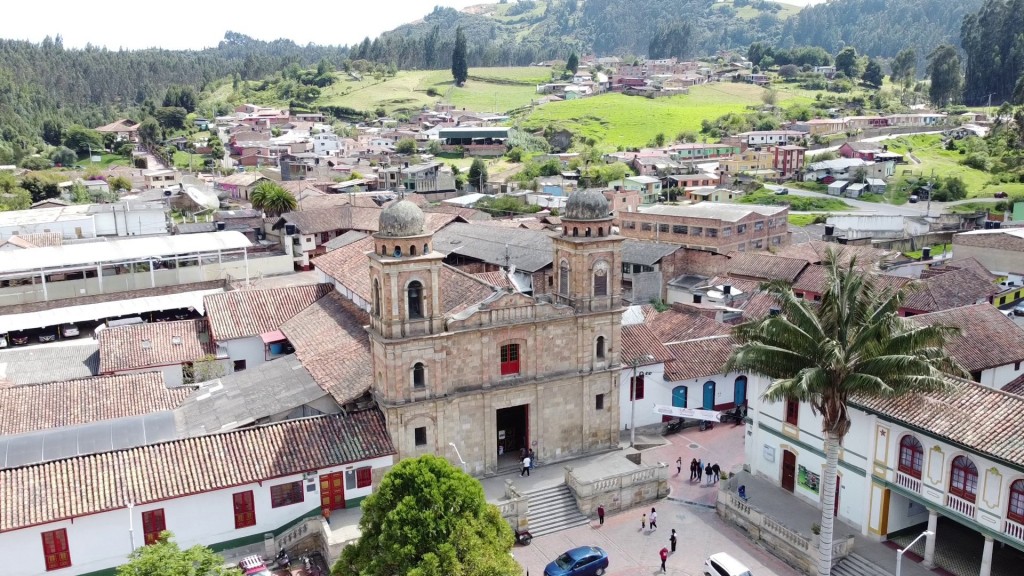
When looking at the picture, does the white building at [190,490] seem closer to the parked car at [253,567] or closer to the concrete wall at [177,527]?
the concrete wall at [177,527]

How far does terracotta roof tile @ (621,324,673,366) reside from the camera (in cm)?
4144

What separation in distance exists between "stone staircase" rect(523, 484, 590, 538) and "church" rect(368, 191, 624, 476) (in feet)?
8.81

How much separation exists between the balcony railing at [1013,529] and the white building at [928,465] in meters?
0.03

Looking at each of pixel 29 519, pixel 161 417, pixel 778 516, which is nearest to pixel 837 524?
pixel 778 516

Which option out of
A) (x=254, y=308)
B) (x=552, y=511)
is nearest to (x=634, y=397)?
(x=552, y=511)

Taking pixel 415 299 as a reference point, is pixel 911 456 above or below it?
below

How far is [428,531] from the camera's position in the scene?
915 inches

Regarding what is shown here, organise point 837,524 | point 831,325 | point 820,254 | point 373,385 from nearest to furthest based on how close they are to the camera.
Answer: point 831,325 → point 837,524 → point 373,385 → point 820,254

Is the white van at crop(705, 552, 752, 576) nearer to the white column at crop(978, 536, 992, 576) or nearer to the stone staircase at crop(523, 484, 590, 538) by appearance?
the stone staircase at crop(523, 484, 590, 538)

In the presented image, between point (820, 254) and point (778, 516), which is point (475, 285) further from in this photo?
point (820, 254)

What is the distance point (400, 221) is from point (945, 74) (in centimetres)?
17481

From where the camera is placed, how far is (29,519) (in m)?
27.3

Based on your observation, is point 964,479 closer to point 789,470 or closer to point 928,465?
point 928,465

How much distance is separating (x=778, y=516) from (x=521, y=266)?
31033 millimetres
